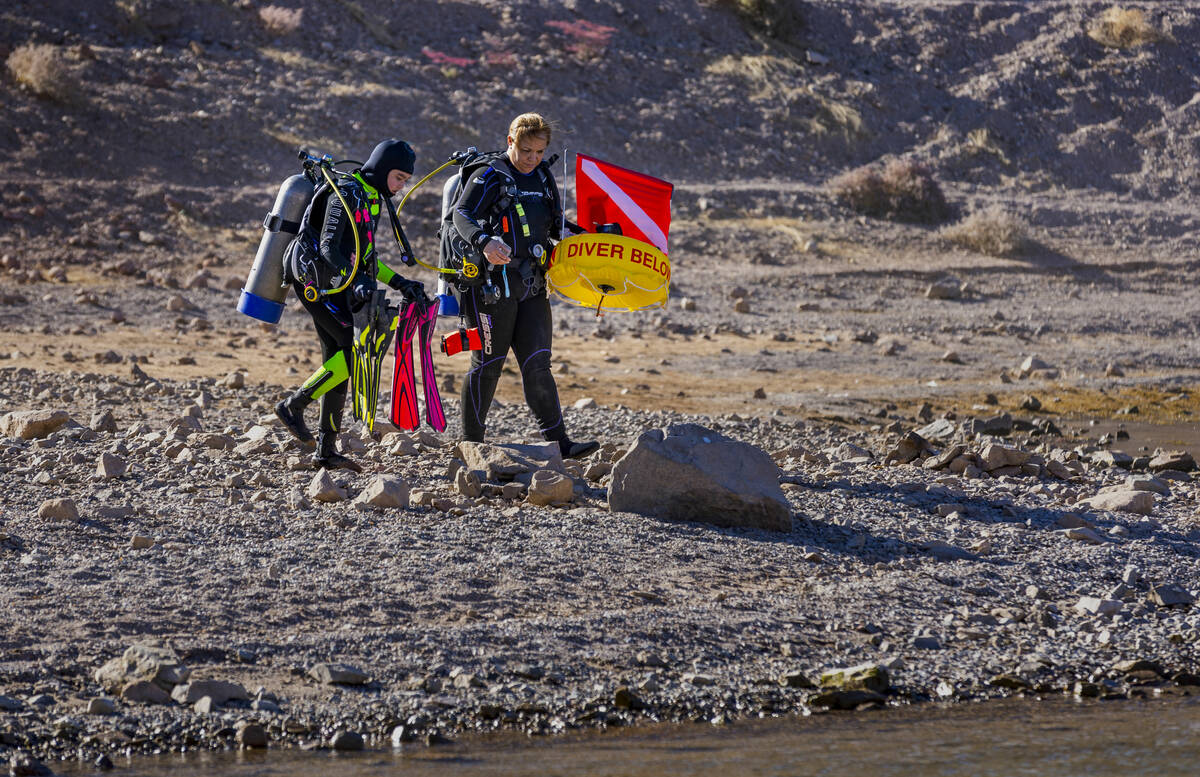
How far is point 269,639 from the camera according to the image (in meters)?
5.64

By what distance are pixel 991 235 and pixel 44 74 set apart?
14.5 metres

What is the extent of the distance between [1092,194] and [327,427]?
67.0ft

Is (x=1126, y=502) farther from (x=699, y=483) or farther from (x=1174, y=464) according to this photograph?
(x=699, y=483)

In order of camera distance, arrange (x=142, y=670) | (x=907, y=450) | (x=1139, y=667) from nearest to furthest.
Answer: (x=142, y=670) → (x=1139, y=667) → (x=907, y=450)

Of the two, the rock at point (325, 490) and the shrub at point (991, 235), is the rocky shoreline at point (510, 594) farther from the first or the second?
the shrub at point (991, 235)

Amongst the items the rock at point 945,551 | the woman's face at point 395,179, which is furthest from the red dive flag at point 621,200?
the rock at point 945,551

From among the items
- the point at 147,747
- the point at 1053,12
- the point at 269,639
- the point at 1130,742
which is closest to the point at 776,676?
the point at 1130,742

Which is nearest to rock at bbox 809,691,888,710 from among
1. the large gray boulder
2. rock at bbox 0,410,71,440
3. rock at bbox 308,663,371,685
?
rock at bbox 308,663,371,685

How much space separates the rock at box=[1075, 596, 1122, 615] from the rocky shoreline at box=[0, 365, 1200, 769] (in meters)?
0.04

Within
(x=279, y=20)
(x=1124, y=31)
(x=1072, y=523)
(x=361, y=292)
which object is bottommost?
(x=1072, y=523)

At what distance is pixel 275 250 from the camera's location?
7.65 meters

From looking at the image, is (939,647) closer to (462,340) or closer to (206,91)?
(462,340)

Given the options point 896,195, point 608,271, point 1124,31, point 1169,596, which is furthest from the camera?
point 1124,31

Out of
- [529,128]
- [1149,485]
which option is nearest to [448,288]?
[529,128]
